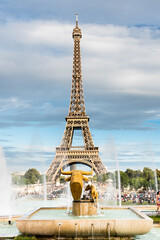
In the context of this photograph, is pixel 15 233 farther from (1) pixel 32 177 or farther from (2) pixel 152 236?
(1) pixel 32 177

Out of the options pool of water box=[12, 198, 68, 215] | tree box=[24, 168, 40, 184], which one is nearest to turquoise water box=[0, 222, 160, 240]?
pool of water box=[12, 198, 68, 215]

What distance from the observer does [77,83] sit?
217ft

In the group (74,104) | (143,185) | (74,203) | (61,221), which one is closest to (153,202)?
(74,203)

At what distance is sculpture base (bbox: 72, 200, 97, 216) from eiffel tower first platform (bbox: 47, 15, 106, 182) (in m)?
38.4

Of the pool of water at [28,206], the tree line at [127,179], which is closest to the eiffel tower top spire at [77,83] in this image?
A: the tree line at [127,179]

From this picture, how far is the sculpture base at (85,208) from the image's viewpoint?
13.5 meters

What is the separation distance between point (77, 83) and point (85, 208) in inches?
2129

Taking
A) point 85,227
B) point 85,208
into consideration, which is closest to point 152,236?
point 85,208

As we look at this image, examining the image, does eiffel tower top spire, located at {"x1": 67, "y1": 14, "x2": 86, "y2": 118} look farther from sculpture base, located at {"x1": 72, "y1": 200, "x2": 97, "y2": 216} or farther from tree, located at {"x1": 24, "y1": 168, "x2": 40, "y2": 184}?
sculpture base, located at {"x1": 72, "y1": 200, "x2": 97, "y2": 216}

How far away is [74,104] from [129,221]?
53.3 m

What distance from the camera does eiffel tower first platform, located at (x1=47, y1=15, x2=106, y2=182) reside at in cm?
5394

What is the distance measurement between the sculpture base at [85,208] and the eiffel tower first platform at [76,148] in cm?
3836

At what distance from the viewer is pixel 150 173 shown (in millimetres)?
65375

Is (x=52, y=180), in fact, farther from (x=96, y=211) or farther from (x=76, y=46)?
(x=96, y=211)
